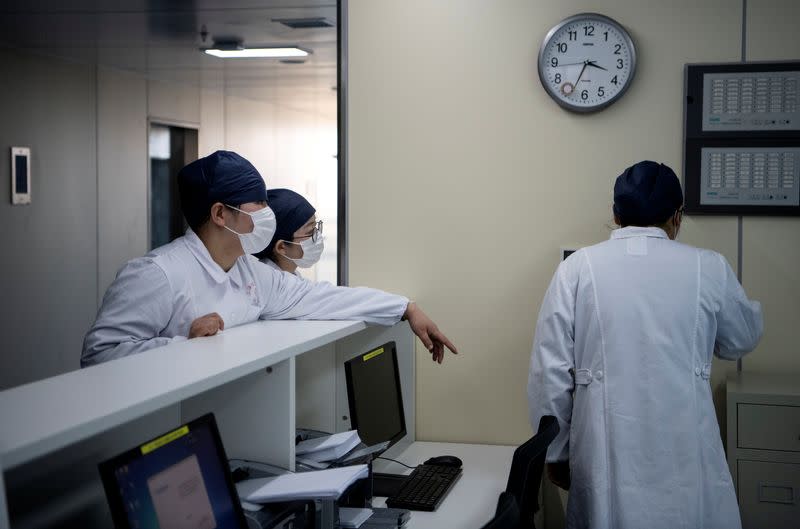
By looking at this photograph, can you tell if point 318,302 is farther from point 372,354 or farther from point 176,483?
point 176,483

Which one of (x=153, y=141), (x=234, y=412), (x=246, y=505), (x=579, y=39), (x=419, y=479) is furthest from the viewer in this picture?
(x=153, y=141)

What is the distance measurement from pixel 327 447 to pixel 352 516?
0.18 metres

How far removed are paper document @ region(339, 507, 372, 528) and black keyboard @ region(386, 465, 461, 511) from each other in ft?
0.96

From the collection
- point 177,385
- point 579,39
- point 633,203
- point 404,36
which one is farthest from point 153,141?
point 177,385

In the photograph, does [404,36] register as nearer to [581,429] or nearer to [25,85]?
[581,429]

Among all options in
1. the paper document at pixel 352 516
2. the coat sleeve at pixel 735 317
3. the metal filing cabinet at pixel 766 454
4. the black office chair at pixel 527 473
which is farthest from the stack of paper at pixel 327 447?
the metal filing cabinet at pixel 766 454

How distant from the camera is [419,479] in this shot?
2.48 metres

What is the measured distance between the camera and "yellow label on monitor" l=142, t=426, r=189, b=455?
1362 millimetres

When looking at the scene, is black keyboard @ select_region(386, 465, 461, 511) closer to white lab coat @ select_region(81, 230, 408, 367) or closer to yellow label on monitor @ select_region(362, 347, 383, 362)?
yellow label on monitor @ select_region(362, 347, 383, 362)

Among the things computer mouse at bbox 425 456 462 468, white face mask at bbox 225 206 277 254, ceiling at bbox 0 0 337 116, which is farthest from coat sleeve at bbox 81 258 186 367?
ceiling at bbox 0 0 337 116

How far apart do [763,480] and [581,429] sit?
2.10ft

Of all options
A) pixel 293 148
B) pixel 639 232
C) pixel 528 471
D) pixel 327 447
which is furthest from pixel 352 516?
pixel 293 148

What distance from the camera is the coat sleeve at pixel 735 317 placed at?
236 centimetres

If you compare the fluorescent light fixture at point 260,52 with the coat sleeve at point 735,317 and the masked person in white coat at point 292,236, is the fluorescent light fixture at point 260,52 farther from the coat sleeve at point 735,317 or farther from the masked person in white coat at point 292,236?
the coat sleeve at point 735,317
